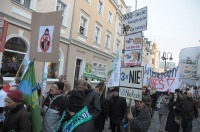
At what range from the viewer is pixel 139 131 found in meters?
4.32

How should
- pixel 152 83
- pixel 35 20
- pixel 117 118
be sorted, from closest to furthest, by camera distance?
1. pixel 35 20
2. pixel 117 118
3. pixel 152 83

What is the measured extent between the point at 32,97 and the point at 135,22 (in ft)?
9.03

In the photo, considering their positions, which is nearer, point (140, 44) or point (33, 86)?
point (33, 86)

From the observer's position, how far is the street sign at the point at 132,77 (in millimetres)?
4520

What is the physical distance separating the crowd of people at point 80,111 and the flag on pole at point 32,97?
13 cm

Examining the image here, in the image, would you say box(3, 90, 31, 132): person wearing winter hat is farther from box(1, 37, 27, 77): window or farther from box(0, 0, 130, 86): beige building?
box(1, 37, 27, 77): window

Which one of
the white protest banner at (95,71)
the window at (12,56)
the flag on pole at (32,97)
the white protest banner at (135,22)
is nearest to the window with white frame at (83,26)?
the window at (12,56)

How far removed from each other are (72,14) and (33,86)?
1323 centimetres

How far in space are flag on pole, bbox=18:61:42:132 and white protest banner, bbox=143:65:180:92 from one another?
24.8ft

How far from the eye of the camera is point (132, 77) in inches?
187

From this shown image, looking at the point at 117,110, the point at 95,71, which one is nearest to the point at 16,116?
the point at 117,110

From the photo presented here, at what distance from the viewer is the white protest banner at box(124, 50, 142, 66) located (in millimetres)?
4887

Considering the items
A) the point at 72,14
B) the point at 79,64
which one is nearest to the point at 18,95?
the point at 72,14

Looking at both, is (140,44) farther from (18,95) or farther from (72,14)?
(72,14)
